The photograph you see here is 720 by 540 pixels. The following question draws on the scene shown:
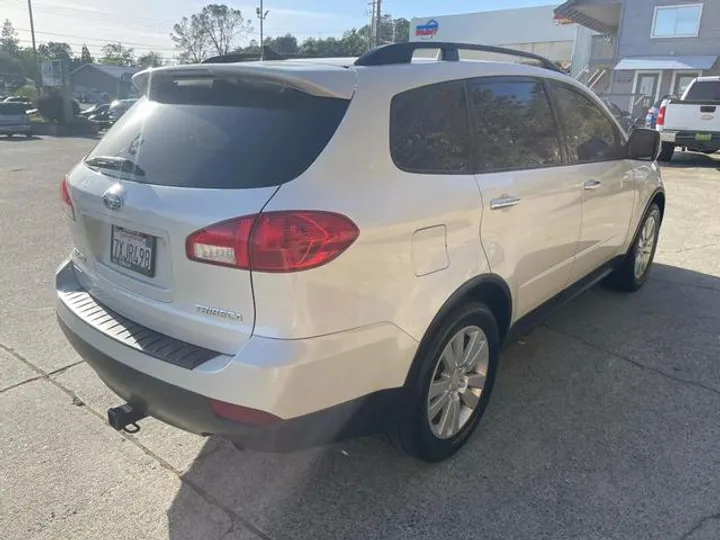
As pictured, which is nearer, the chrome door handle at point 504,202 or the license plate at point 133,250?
the license plate at point 133,250

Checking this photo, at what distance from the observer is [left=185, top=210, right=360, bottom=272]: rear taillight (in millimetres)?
1903

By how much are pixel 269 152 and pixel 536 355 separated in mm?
2565

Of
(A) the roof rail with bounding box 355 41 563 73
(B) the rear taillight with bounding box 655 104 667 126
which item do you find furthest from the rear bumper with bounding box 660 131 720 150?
(A) the roof rail with bounding box 355 41 563 73

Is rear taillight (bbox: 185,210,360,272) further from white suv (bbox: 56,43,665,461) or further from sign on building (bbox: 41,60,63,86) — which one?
sign on building (bbox: 41,60,63,86)

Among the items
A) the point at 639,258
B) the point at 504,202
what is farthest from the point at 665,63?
the point at 504,202

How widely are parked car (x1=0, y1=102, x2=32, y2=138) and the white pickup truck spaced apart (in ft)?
75.7

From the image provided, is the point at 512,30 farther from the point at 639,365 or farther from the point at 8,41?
the point at 8,41

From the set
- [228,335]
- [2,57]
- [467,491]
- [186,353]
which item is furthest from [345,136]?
[2,57]

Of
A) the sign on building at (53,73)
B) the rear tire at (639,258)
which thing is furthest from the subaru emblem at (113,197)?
the sign on building at (53,73)

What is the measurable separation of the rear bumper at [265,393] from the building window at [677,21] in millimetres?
30171

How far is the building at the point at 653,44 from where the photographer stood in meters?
25.5

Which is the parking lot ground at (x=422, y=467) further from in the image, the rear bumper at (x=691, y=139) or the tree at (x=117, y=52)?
the tree at (x=117, y=52)

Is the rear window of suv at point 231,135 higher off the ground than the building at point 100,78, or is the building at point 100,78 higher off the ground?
the building at point 100,78

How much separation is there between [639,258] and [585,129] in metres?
1.83
